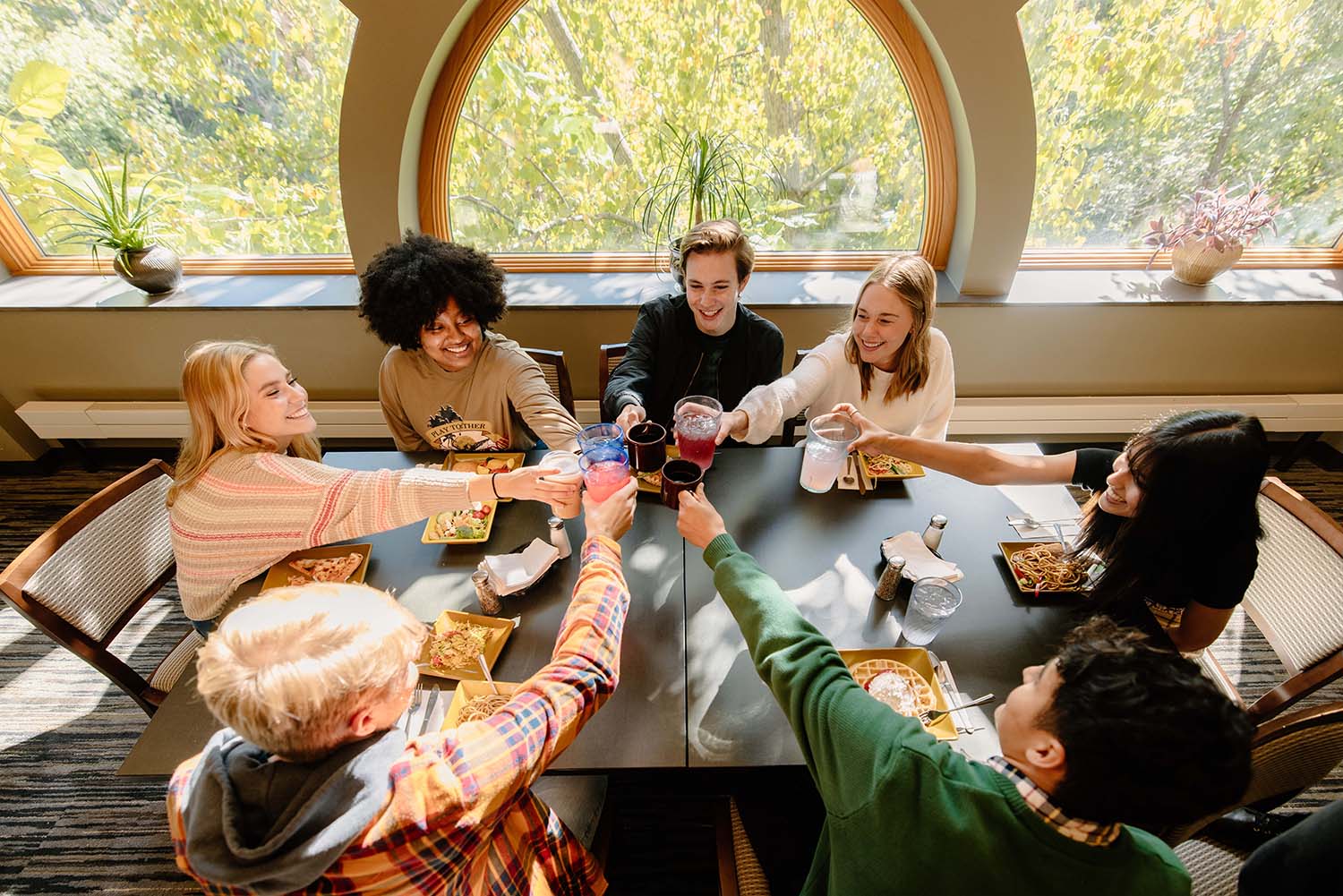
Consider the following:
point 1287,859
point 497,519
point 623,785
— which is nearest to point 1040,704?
point 1287,859

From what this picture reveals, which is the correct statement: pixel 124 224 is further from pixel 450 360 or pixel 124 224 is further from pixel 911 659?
pixel 911 659

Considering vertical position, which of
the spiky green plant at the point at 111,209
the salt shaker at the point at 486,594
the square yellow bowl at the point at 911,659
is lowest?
the square yellow bowl at the point at 911,659

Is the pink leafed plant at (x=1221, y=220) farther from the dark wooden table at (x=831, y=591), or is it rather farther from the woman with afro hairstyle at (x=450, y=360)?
the woman with afro hairstyle at (x=450, y=360)

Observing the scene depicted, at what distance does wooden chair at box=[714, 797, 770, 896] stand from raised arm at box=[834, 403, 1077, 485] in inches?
44.2

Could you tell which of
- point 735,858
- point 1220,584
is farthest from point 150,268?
point 1220,584

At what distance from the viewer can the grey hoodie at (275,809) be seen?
31.9 inches

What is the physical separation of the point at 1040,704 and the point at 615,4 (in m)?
3.11

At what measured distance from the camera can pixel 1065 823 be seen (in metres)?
0.93

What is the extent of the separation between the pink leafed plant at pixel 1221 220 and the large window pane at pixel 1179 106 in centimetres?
12

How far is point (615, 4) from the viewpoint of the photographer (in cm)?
278

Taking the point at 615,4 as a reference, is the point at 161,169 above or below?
below

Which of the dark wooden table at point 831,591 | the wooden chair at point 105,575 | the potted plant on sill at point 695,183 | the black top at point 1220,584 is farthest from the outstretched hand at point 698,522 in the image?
the potted plant on sill at point 695,183

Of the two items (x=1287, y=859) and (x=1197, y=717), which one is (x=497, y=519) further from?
(x=1287, y=859)

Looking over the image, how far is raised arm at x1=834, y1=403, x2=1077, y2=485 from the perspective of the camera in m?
1.94
